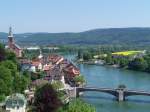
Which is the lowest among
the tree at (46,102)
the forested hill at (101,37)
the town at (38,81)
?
the forested hill at (101,37)

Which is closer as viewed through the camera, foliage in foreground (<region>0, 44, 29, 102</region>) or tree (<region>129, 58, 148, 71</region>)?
foliage in foreground (<region>0, 44, 29, 102</region>)

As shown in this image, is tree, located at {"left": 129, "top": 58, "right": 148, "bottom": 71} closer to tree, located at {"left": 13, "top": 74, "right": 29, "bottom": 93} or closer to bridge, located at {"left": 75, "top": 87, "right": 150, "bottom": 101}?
bridge, located at {"left": 75, "top": 87, "right": 150, "bottom": 101}

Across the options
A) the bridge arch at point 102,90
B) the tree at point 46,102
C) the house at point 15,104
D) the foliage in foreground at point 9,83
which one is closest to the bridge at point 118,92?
the bridge arch at point 102,90

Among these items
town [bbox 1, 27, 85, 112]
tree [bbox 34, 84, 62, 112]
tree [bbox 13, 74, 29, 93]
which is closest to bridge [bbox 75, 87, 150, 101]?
town [bbox 1, 27, 85, 112]

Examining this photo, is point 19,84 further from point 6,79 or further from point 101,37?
point 101,37

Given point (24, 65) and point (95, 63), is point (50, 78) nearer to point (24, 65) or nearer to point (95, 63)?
point (24, 65)

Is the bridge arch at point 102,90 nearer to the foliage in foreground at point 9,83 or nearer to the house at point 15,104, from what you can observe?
the foliage in foreground at point 9,83

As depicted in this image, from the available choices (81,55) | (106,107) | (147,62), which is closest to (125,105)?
(106,107)

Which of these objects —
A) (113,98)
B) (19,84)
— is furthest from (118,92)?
(19,84)

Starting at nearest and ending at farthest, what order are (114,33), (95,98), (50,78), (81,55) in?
(95,98), (50,78), (81,55), (114,33)
